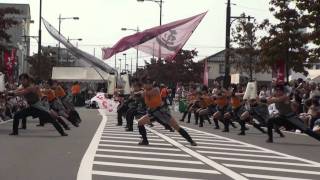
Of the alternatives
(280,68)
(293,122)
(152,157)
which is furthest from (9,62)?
(152,157)

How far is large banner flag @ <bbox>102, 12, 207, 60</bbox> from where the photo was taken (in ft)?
106

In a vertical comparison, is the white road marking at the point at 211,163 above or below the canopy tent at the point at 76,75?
below

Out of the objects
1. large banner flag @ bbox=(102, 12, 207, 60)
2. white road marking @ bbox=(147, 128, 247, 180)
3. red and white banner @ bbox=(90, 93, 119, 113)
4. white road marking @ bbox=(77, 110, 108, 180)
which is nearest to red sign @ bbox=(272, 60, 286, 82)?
large banner flag @ bbox=(102, 12, 207, 60)

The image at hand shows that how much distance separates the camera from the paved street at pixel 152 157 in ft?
37.5

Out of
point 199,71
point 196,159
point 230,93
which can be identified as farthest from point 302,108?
point 199,71

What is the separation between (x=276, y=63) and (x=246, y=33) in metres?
17.4

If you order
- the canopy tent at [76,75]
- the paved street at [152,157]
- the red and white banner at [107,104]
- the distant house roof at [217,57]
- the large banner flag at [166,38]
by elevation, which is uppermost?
the distant house roof at [217,57]

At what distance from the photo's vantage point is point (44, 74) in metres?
83.9

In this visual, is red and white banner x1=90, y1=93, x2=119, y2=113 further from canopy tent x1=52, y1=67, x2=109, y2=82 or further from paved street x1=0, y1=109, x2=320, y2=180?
canopy tent x1=52, y1=67, x2=109, y2=82

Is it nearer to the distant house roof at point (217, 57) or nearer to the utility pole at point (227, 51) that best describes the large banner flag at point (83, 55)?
the utility pole at point (227, 51)

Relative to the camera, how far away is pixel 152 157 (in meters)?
14.1

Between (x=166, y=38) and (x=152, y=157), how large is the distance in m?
18.8

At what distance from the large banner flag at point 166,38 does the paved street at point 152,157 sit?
467 inches

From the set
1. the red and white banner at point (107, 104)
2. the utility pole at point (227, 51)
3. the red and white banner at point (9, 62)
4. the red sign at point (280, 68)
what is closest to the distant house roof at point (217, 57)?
the red and white banner at point (9, 62)
